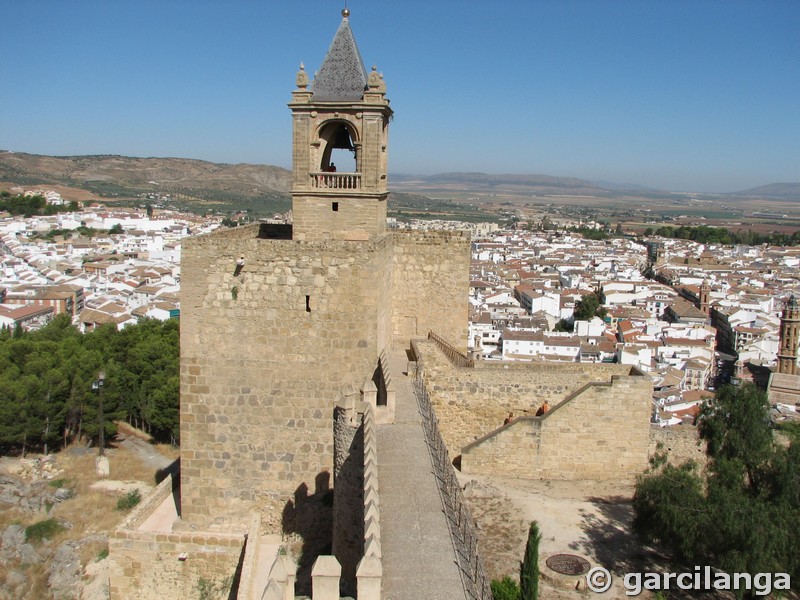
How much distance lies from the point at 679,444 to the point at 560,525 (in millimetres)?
3263

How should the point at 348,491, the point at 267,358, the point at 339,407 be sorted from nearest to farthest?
the point at 348,491 → the point at 339,407 → the point at 267,358

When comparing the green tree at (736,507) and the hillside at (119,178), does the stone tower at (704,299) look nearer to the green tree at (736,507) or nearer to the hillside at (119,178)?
the green tree at (736,507)

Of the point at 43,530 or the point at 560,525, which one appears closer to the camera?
the point at 560,525

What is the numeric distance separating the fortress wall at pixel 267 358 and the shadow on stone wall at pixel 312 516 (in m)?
0.08

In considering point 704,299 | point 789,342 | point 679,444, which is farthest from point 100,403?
point 704,299

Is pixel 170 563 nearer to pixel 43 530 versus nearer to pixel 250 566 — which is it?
pixel 250 566

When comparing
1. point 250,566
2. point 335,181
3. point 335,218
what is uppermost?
point 335,181

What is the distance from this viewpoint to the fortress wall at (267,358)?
9.60m

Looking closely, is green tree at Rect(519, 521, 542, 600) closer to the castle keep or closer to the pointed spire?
the castle keep

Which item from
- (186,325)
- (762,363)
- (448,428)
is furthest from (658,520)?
(762,363)

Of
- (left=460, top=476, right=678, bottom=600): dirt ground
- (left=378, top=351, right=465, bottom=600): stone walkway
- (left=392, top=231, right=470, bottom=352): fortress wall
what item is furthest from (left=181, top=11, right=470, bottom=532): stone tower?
(left=460, top=476, right=678, bottom=600): dirt ground

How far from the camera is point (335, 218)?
12.2 metres

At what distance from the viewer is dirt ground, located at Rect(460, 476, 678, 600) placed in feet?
32.2

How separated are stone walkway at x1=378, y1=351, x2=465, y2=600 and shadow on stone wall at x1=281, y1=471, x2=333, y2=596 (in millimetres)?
1268
